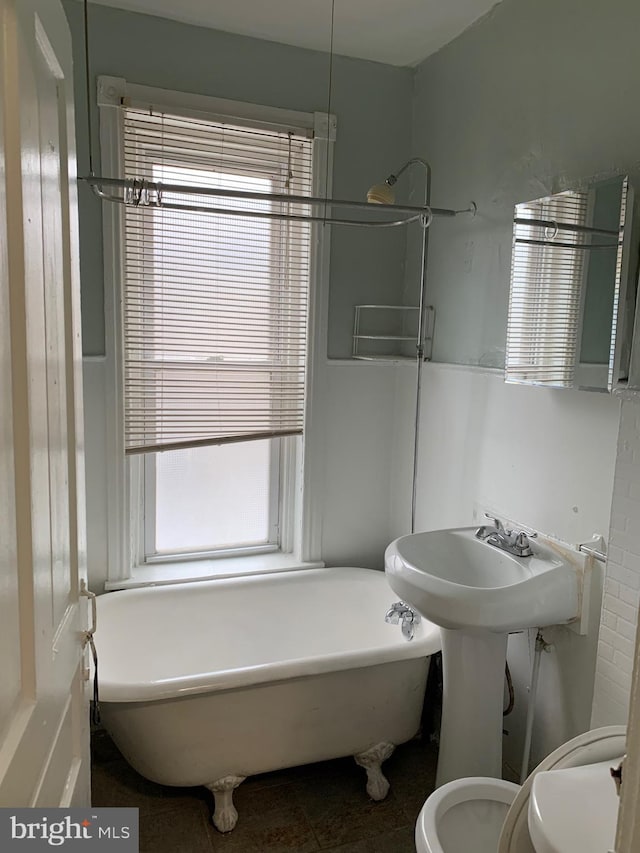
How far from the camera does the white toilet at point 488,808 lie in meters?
1.27

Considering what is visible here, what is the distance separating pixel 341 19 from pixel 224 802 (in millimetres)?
2700

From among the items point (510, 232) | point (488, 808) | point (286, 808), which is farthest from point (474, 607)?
point (510, 232)

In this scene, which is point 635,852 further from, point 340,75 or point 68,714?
point 340,75

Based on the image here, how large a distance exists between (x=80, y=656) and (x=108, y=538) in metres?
1.30

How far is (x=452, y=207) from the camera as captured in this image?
2457mm

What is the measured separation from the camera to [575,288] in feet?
5.89

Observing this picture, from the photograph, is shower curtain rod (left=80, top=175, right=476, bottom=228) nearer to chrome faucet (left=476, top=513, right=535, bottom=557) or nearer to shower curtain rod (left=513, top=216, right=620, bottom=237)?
shower curtain rod (left=513, top=216, right=620, bottom=237)

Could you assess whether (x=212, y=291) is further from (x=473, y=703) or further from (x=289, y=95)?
(x=473, y=703)

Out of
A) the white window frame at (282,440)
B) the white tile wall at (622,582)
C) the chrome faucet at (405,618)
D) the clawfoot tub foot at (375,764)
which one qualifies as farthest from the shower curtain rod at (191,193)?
the clawfoot tub foot at (375,764)

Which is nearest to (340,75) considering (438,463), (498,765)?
(438,463)

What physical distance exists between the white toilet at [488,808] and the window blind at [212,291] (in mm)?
1490

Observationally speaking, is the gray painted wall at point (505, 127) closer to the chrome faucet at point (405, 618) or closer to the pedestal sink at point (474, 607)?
the pedestal sink at point (474, 607)

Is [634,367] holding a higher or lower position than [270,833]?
higher

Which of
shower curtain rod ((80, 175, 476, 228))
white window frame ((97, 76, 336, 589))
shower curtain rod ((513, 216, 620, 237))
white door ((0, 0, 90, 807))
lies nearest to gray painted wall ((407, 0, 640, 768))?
shower curtain rod ((513, 216, 620, 237))
